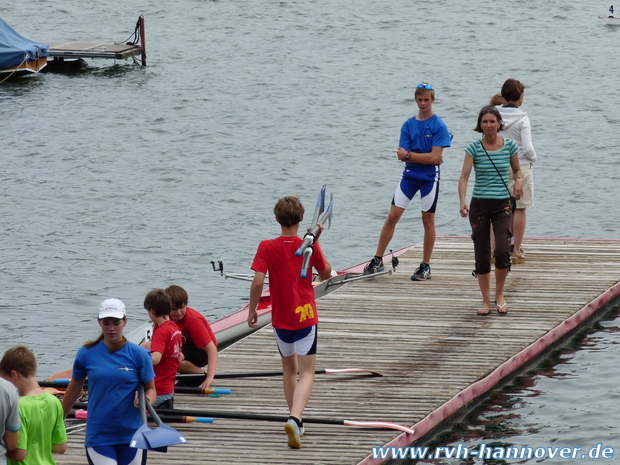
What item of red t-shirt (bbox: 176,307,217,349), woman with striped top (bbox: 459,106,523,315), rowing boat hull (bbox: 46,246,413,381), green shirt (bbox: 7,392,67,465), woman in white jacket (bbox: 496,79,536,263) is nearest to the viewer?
green shirt (bbox: 7,392,67,465)

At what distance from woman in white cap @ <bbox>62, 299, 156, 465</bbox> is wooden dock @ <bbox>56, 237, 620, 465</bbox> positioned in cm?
112

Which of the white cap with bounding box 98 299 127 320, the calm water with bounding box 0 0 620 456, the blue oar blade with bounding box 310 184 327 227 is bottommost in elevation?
the calm water with bounding box 0 0 620 456

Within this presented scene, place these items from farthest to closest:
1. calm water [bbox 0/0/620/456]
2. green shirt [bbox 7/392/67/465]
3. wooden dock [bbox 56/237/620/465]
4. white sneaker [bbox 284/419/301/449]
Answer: calm water [bbox 0/0/620/456]
wooden dock [bbox 56/237/620/465]
white sneaker [bbox 284/419/301/449]
green shirt [bbox 7/392/67/465]

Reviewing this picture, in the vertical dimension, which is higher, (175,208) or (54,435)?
(54,435)

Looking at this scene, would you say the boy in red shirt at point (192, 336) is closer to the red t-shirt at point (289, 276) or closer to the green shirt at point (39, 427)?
the red t-shirt at point (289, 276)

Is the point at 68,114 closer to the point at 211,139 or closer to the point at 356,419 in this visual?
the point at 211,139

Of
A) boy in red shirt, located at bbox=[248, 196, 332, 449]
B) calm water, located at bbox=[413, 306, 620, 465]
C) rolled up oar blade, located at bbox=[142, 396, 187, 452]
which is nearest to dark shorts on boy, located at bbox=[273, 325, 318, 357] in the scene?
boy in red shirt, located at bbox=[248, 196, 332, 449]

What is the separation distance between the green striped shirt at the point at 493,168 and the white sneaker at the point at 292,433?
140 inches

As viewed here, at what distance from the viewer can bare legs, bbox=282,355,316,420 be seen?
716 cm

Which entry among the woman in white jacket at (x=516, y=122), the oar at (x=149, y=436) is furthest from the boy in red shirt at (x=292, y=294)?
the woman in white jacket at (x=516, y=122)

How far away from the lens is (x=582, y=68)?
1389 inches

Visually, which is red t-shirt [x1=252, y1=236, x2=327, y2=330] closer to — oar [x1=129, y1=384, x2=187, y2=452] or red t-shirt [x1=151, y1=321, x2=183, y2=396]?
red t-shirt [x1=151, y1=321, x2=183, y2=396]

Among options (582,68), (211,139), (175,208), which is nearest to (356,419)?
(175,208)

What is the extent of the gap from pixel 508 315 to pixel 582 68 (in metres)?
26.4
